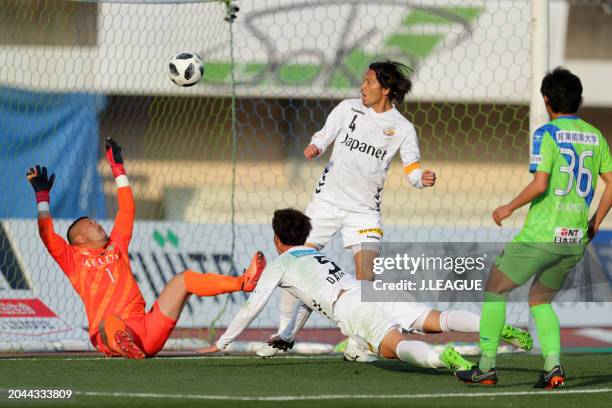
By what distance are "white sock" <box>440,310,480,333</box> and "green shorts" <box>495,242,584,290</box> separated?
0.64m

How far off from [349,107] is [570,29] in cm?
1416

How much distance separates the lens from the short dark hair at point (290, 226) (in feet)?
23.2

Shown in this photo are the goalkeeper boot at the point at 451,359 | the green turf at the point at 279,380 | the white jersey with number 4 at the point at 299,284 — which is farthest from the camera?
the white jersey with number 4 at the point at 299,284

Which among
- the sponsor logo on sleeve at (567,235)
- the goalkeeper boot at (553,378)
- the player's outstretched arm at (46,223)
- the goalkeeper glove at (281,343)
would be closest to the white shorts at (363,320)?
the goalkeeper boot at (553,378)

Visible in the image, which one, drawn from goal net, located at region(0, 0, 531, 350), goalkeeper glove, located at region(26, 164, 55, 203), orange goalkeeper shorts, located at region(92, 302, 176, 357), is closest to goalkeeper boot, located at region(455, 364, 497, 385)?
orange goalkeeper shorts, located at region(92, 302, 176, 357)

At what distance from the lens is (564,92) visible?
6.47 m

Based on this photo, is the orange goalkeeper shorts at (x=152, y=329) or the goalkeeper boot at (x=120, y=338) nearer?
the goalkeeper boot at (x=120, y=338)

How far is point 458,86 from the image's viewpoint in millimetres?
18469

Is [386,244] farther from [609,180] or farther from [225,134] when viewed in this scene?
[225,134]

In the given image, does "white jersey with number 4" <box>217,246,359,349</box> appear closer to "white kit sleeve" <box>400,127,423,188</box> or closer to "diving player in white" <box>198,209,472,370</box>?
"diving player in white" <box>198,209,472,370</box>

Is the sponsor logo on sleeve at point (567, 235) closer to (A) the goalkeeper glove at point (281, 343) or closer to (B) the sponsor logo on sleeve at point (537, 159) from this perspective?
(B) the sponsor logo on sleeve at point (537, 159)

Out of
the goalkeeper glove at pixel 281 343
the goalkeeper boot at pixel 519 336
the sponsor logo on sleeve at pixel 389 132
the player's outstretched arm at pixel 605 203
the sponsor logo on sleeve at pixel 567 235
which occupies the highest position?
the sponsor logo on sleeve at pixel 389 132

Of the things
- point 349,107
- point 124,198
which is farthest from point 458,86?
point 124,198

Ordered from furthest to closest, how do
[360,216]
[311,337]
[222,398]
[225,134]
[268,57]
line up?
1. [225,134]
2. [268,57]
3. [311,337]
4. [360,216]
5. [222,398]
